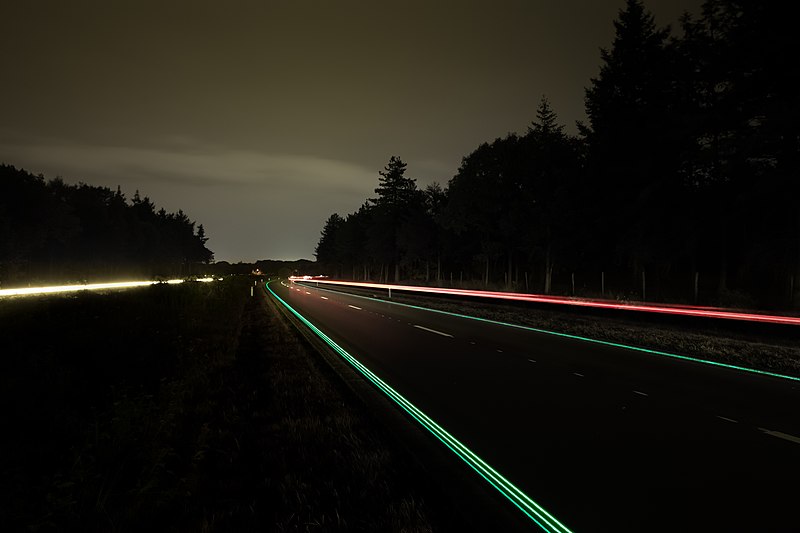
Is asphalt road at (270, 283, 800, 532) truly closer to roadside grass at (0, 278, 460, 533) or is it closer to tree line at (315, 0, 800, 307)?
roadside grass at (0, 278, 460, 533)

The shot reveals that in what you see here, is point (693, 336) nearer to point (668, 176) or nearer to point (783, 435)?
point (783, 435)

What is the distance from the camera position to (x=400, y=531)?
10.9 feet

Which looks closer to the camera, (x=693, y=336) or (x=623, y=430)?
(x=623, y=430)

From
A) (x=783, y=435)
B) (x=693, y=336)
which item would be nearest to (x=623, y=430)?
(x=783, y=435)

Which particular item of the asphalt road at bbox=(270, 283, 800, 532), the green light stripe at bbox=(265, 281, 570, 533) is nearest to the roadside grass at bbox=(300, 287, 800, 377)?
the asphalt road at bbox=(270, 283, 800, 532)

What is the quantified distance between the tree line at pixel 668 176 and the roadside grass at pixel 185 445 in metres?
22.7

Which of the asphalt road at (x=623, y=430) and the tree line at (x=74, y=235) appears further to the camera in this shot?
the tree line at (x=74, y=235)

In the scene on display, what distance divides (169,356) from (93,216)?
104893mm

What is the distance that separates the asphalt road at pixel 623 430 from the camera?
3.75 metres

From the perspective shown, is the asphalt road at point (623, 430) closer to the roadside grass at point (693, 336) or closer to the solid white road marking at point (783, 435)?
the solid white road marking at point (783, 435)

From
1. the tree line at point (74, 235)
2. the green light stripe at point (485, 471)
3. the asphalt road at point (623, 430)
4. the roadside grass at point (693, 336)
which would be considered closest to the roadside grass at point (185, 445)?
the green light stripe at point (485, 471)

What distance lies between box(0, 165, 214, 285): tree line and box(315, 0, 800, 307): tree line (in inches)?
1268

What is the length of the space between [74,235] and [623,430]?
99429 millimetres

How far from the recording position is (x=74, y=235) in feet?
269
